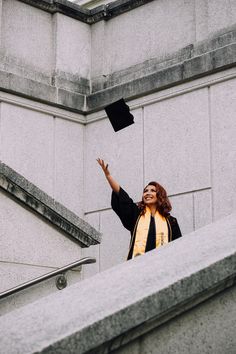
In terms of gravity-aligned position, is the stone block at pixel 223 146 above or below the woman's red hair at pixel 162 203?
above

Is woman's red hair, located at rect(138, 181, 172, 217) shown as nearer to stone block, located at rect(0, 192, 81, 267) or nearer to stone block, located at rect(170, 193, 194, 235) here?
stone block, located at rect(0, 192, 81, 267)

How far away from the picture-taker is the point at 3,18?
10.4 m

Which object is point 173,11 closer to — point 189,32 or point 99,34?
point 189,32

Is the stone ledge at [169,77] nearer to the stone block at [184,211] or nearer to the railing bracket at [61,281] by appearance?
the stone block at [184,211]

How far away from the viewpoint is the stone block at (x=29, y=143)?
9.93 metres

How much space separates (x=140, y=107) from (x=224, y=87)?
1.29 meters

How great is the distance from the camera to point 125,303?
2.82 metres

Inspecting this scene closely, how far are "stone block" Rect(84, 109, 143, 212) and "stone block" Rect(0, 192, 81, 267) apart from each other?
3.42 m

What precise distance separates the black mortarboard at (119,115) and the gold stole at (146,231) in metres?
1.47

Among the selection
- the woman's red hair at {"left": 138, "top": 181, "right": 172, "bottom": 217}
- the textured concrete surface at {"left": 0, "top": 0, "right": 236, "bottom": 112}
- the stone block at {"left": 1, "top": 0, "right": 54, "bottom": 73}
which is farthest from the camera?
the stone block at {"left": 1, "top": 0, "right": 54, "bottom": 73}

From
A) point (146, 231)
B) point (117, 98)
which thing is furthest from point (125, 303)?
point (117, 98)

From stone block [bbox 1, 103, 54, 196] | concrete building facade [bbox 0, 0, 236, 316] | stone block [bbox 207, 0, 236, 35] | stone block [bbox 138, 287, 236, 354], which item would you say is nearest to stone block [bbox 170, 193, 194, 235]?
concrete building facade [bbox 0, 0, 236, 316]

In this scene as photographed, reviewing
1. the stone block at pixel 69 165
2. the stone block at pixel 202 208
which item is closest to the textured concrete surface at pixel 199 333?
the stone block at pixel 202 208

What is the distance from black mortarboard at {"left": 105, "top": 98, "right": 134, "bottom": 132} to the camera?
806cm
